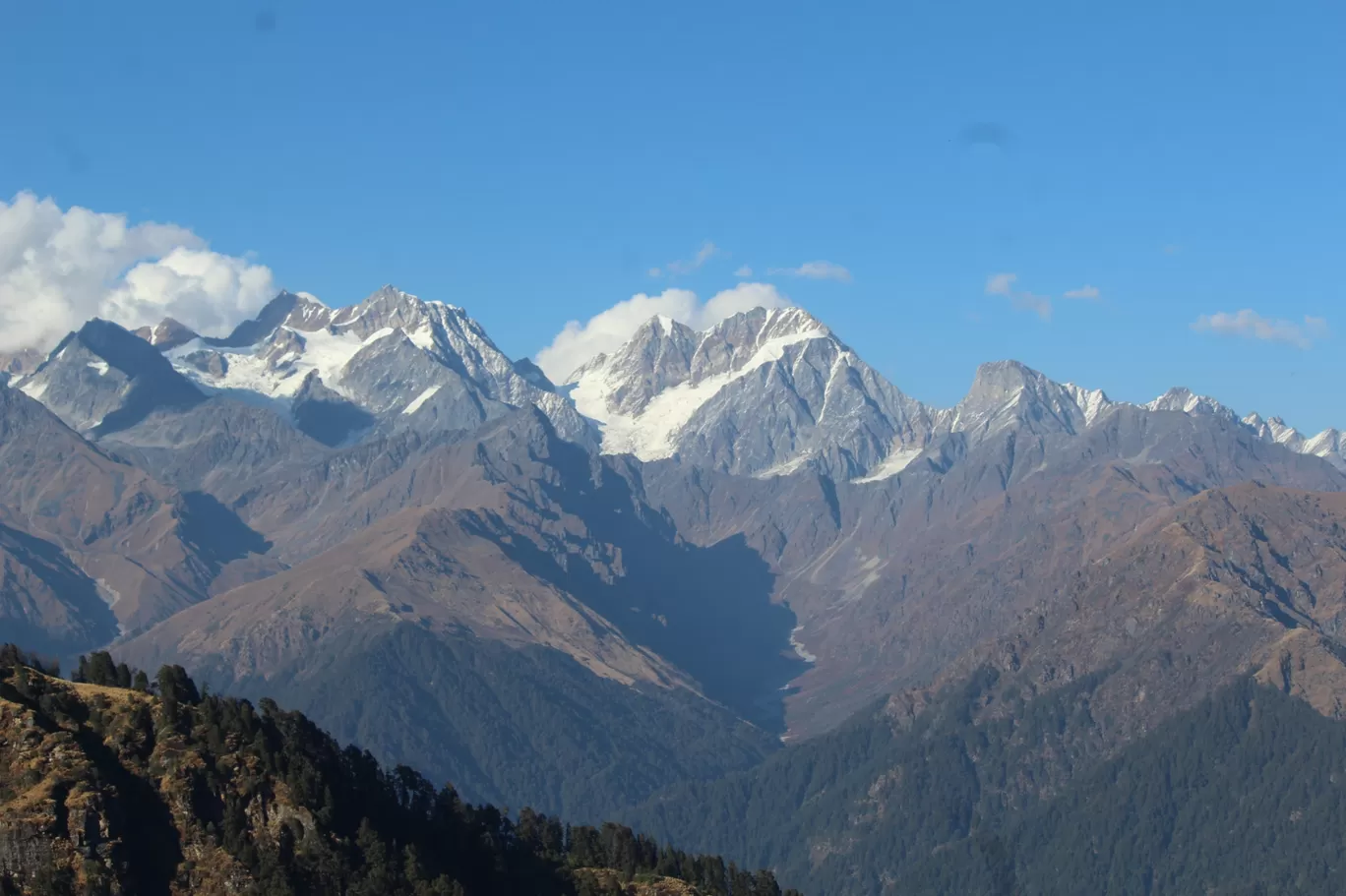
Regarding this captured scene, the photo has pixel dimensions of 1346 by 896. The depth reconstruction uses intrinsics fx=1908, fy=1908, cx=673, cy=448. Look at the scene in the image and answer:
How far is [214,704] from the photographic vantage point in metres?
184

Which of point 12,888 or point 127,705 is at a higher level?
point 127,705

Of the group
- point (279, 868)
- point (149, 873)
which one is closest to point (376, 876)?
point (279, 868)

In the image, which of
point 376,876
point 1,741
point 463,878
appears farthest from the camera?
point 463,878

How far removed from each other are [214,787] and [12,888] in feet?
73.8

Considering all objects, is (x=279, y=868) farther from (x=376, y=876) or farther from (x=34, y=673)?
(x=34, y=673)

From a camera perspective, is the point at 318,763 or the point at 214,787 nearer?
the point at 214,787

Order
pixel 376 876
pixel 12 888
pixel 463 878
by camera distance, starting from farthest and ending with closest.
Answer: pixel 463 878 < pixel 376 876 < pixel 12 888

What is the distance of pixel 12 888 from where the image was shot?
154125 millimetres

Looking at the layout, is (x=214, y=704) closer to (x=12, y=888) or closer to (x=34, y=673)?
(x=34, y=673)

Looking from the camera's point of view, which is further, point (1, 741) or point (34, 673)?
point (34, 673)

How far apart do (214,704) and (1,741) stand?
23.7 meters

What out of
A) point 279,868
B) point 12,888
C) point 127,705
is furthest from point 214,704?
point 12,888

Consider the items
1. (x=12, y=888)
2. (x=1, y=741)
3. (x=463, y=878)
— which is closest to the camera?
(x=12, y=888)

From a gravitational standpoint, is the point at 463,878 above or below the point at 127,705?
below
